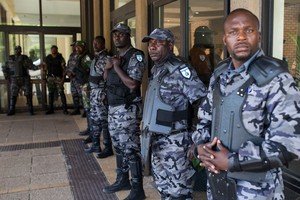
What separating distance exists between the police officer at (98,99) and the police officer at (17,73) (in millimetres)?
4026

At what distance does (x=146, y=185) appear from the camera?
3752 mm

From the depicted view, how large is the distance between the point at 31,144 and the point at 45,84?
3.41 m

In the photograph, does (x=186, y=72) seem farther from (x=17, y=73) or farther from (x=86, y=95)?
(x=17, y=73)

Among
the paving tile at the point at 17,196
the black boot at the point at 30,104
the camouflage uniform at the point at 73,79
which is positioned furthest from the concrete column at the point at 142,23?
the black boot at the point at 30,104

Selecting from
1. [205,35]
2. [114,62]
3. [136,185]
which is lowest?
[136,185]

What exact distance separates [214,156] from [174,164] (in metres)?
1.05

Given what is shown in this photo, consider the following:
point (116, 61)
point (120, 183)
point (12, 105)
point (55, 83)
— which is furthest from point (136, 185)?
point (12, 105)

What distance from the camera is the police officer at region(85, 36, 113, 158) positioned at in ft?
15.3

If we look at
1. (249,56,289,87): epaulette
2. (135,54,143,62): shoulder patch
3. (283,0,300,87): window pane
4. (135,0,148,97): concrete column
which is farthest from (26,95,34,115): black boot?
(249,56,289,87): epaulette

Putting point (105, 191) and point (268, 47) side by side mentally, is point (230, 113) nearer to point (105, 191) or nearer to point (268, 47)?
point (268, 47)

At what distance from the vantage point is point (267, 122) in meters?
1.47

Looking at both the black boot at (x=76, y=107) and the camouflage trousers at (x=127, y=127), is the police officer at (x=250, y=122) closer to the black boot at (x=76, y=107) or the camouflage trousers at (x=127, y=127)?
the camouflage trousers at (x=127, y=127)

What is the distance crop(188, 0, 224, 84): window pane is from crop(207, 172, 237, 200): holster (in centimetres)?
152

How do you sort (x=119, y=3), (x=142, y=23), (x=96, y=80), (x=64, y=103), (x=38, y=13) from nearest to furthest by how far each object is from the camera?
(x=142, y=23) → (x=96, y=80) → (x=119, y=3) → (x=64, y=103) → (x=38, y=13)
